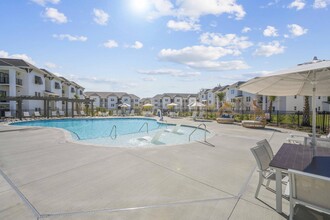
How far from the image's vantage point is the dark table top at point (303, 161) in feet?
8.83

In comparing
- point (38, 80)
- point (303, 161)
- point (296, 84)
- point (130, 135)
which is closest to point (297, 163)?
point (303, 161)

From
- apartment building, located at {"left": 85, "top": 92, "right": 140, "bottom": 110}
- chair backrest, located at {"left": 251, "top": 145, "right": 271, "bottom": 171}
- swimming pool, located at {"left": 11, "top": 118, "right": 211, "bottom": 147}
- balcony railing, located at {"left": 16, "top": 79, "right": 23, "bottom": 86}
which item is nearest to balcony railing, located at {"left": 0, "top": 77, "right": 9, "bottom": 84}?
balcony railing, located at {"left": 16, "top": 79, "right": 23, "bottom": 86}

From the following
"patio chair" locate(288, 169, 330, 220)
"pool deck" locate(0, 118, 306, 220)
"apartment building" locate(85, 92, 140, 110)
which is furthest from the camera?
"apartment building" locate(85, 92, 140, 110)

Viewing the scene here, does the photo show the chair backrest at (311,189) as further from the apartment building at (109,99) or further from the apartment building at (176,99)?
the apartment building at (176,99)

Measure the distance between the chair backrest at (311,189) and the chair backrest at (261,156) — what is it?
938 mm

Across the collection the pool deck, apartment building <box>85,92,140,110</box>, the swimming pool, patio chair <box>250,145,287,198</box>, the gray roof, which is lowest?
the swimming pool

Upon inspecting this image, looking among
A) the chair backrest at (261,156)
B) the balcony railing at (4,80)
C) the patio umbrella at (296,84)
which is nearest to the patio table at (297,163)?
the chair backrest at (261,156)

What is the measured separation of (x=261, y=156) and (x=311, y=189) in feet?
3.95

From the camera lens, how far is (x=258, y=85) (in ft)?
17.0

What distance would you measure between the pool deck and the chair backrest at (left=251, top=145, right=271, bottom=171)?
1.86ft

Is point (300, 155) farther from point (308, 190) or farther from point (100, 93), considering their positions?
point (100, 93)

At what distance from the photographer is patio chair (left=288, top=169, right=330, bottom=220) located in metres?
2.02

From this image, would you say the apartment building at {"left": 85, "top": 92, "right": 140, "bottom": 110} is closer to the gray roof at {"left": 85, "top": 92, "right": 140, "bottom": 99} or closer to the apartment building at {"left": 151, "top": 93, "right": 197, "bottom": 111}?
the gray roof at {"left": 85, "top": 92, "right": 140, "bottom": 99}

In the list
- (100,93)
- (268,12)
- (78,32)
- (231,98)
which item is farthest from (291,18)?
(100,93)
